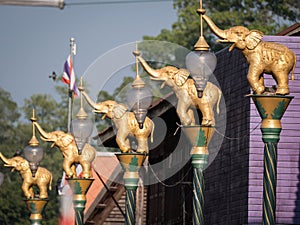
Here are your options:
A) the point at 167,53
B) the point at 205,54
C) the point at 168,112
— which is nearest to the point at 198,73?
the point at 205,54

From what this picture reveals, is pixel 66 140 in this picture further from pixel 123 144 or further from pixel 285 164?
pixel 123 144

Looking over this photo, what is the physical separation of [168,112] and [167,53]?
4660 centimetres

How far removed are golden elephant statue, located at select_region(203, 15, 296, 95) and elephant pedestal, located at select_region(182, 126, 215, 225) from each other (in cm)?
176

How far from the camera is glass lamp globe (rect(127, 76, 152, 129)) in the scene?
2814 cm

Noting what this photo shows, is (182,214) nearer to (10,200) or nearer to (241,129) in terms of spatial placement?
(241,129)

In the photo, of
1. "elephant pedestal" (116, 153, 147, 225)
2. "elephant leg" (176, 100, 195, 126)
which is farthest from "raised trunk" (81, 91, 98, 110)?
"elephant leg" (176, 100, 195, 126)

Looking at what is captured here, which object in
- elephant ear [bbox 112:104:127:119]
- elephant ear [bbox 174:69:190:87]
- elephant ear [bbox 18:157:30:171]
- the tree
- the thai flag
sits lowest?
elephant ear [bbox 174:69:190:87]

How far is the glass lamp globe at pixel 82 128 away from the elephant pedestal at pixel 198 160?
6948 millimetres

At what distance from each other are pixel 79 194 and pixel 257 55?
10.4 m

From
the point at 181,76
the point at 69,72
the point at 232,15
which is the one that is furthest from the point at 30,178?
the point at 232,15

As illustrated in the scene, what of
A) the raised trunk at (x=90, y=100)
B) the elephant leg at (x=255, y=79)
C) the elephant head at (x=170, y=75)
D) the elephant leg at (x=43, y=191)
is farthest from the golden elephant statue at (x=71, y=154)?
the elephant leg at (x=255, y=79)

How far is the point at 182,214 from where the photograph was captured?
4356 centimetres

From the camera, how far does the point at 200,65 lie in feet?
82.8

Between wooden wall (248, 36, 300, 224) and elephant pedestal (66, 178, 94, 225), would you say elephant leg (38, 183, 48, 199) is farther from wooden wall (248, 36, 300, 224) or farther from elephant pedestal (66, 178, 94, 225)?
wooden wall (248, 36, 300, 224)
